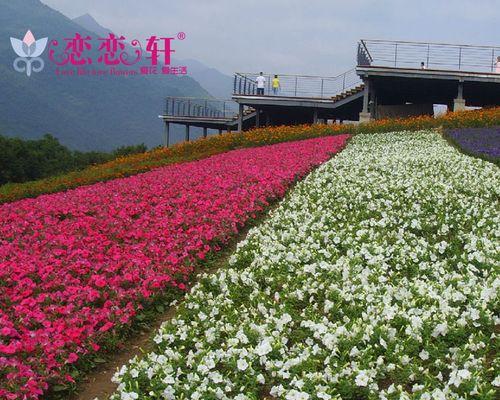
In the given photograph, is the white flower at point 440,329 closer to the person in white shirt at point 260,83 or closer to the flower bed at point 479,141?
the flower bed at point 479,141

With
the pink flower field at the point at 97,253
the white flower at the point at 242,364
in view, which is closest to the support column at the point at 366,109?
the pink flower field at the point at 97,253

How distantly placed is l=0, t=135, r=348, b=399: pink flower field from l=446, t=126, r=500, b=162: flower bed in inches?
239

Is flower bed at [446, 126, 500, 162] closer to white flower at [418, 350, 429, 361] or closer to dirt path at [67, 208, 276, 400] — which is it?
dirt path at [67, 208, 276, 400]

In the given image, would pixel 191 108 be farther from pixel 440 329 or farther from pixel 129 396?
pixel 129 396

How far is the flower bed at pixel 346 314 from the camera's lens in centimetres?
483

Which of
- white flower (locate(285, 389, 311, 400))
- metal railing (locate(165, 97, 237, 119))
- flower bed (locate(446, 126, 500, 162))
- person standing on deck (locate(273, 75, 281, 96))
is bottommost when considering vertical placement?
white flower (locate(285, 389, 311, 400))

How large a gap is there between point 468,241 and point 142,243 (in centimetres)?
468

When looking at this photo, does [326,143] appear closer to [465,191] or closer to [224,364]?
[465,191]

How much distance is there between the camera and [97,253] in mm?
8562

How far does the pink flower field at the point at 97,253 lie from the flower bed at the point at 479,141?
6.06m

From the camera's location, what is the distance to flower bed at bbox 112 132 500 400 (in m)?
4.83

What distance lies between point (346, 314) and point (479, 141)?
1548 centimetres

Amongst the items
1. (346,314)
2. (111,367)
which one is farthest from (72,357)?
(346,314)

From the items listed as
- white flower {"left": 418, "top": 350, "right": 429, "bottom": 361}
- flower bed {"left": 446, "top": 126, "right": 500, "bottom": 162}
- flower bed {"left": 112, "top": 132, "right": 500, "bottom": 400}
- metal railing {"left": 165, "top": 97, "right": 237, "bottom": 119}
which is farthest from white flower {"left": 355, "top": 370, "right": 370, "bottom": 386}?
metal railing {"left": 165, "top": 97, "right": 237, "bottom": 119}
